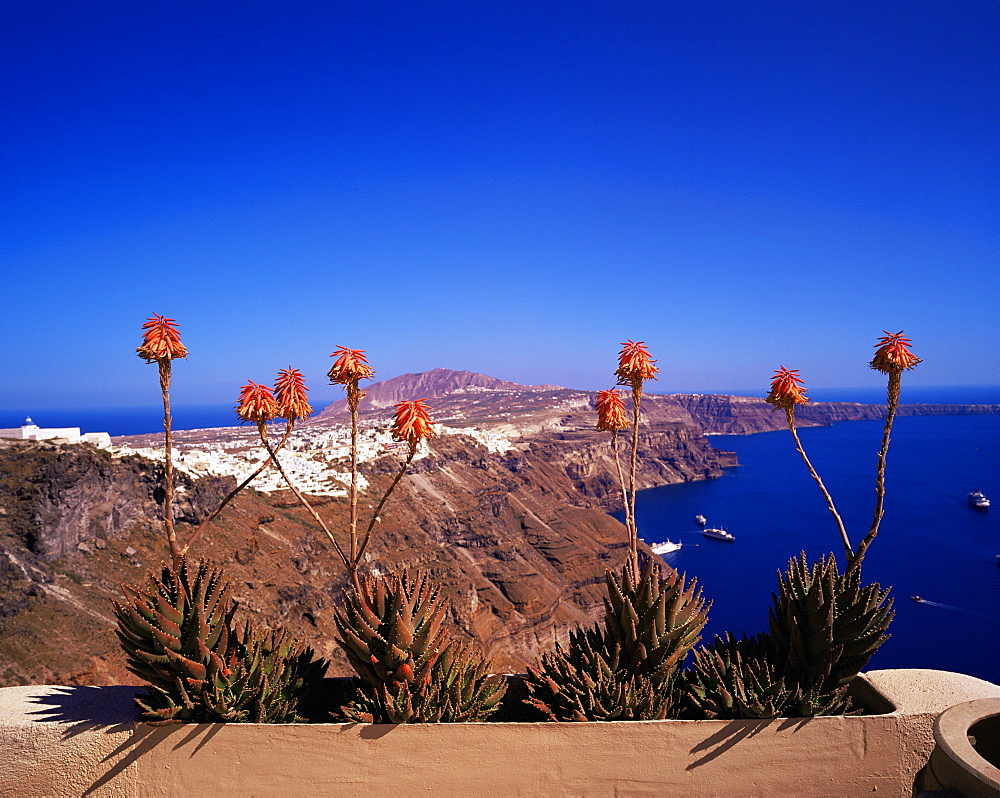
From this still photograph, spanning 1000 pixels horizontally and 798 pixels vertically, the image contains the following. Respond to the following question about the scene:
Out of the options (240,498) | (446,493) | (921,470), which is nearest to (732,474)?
(921,470)

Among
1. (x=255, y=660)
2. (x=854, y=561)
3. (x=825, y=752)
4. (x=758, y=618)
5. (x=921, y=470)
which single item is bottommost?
(x=758, y=618)

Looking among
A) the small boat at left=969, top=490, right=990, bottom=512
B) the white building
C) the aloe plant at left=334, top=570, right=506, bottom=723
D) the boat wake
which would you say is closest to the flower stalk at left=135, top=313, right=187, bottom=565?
the aloe plant at left=334, top=570, right=506, bottom=723

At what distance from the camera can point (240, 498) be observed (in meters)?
35.4

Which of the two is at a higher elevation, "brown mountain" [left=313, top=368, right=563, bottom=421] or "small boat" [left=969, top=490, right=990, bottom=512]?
"brown mountain" [left=313, top=368, right=563, bottom=421]

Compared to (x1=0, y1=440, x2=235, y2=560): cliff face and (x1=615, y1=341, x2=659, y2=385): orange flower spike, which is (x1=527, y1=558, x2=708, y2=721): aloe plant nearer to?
(x1=615, y1=341, x2=659, y2=385): orange flower spike

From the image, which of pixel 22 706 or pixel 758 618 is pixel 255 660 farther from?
pixel 758 618

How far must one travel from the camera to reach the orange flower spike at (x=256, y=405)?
17.3ft

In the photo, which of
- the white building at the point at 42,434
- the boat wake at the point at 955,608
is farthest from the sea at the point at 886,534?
the white building at the point at 42,434

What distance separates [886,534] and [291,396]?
66.8 meters

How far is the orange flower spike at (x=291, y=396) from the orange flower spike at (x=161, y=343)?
2.80 feet

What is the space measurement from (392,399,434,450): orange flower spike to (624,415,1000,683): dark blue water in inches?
206

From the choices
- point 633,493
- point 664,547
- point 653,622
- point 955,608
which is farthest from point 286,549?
point 955,608

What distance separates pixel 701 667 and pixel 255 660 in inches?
130

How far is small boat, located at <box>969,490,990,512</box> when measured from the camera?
6730 centimetres
